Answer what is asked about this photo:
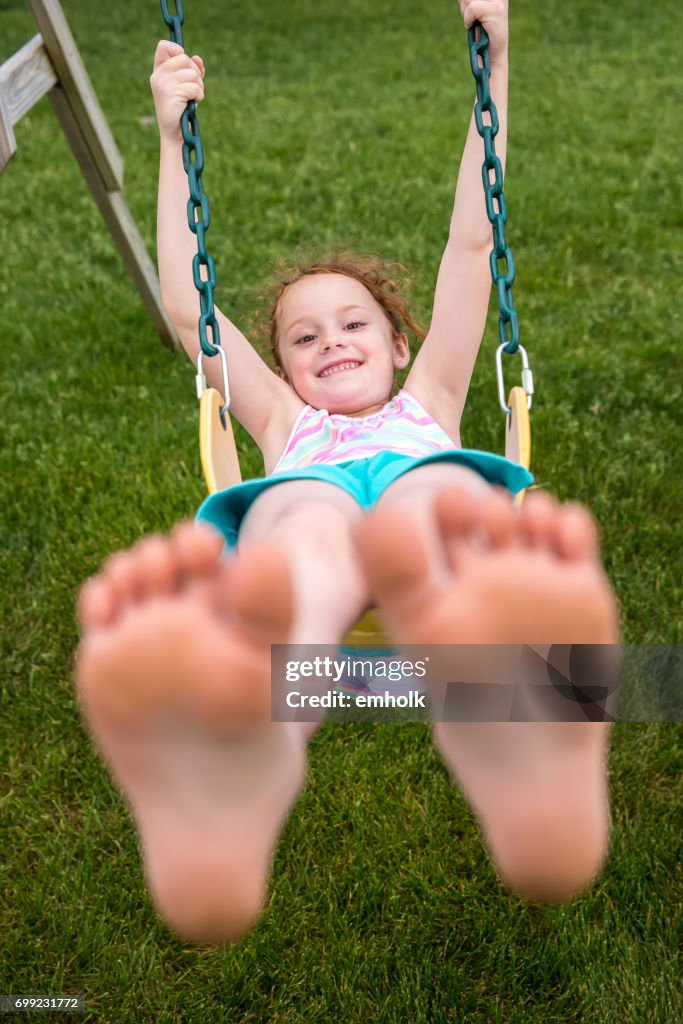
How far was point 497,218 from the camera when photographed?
1918 millimetres

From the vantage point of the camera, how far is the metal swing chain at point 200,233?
6.21 feet

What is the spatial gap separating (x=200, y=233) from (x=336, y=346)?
463 mm

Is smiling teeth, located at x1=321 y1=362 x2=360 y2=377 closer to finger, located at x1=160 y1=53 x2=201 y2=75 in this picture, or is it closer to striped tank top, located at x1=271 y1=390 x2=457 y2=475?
striped tank top, located at x1=271 y1=390 x2=457 y2=475

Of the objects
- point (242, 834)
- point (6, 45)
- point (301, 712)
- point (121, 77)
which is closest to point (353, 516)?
point (301, 712)

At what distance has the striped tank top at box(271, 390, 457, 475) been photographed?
2.02 metres

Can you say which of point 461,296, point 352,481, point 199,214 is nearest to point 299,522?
point 352,481

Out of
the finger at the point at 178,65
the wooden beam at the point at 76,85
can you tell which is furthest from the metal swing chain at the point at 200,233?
the wooden beam at the point at 76,85

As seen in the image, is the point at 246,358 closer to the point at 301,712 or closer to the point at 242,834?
the point at 301,712

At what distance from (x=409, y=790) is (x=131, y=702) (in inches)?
65.3

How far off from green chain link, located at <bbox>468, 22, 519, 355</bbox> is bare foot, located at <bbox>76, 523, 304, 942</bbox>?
0.83m

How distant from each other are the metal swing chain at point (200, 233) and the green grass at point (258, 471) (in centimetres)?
120

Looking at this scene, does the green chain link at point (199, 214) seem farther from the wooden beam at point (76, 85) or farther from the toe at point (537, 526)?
the wooden beam at point (76, 85)

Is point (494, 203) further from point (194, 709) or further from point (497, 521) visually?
point (194, 709)

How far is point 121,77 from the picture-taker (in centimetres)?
859
